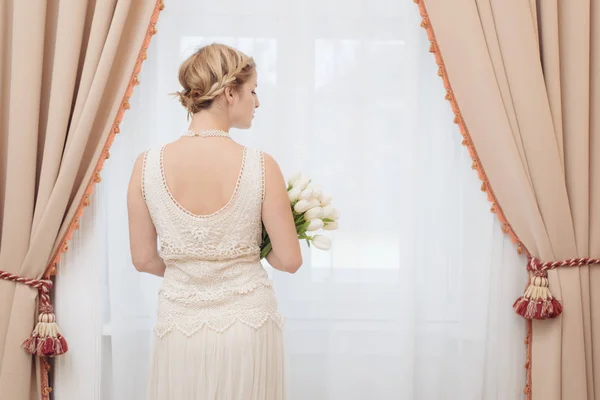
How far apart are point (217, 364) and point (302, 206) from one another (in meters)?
0.48

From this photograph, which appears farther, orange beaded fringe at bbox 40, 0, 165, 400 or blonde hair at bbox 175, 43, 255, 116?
orange beaded fringe at bbox 40, 0, 165, 400

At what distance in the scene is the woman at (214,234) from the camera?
67.5 inches

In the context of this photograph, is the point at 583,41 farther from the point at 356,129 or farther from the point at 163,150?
the point at 163,150

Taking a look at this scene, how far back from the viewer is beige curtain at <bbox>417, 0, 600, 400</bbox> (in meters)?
2.25

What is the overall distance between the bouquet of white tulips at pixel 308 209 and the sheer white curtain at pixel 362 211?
532 millimetres

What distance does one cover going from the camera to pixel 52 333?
7.12 feet

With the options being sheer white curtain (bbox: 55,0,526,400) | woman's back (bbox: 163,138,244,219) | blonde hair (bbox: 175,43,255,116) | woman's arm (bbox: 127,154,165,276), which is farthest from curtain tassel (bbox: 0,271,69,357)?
blonde hair (bbox: 175,43,255,116)

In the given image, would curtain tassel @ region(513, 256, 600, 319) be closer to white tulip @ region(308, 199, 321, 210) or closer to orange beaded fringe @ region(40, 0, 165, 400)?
white tulip @ region(308, 199, 321, 210)

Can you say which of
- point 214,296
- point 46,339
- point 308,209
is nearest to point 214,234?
point 214,296

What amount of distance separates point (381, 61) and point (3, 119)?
132cm

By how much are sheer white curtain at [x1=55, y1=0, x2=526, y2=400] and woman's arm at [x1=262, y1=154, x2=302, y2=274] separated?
64cm

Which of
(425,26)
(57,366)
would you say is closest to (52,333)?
(57,366)

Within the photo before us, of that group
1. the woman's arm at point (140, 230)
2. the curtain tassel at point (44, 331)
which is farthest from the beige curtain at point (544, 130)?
the curtain tassel at point (44, 331)

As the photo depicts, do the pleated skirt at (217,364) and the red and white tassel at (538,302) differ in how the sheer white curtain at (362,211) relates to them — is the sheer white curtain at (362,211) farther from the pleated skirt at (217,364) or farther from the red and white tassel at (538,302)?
the pleated skirt at (217,364)
